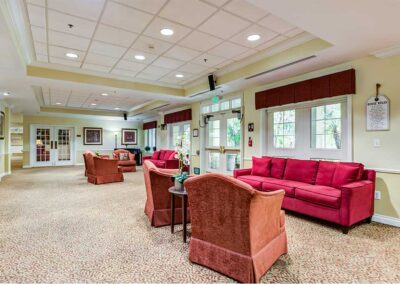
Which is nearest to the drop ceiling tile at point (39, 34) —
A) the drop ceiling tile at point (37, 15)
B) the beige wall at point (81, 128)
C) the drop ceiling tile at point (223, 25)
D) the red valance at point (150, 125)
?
the drop ceiling tile at point (37, 15)

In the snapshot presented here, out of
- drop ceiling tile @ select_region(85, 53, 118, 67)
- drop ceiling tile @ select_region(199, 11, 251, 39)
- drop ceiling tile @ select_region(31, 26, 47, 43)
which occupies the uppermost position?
drop ceiling tile @ select_region(199, 11, 251, 39)

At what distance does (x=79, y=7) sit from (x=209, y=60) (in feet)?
7.76

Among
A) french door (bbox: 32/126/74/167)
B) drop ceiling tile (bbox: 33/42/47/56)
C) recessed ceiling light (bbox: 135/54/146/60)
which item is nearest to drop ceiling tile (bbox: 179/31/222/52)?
recessed ceiling light (bbox: 135/54/146/60)

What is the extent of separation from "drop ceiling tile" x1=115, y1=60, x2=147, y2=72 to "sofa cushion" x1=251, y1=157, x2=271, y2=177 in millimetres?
2956

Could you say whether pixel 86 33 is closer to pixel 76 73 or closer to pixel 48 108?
pixel 76 73

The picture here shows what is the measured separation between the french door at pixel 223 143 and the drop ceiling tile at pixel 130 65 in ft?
8.33

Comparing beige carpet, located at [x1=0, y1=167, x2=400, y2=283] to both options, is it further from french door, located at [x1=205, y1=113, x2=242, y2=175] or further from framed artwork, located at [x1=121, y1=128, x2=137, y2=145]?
framed artwork, located at [x1=121, y1=128, x2=137, y2=145]

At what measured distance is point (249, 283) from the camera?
6.14 ft

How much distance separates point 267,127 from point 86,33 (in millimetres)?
3793

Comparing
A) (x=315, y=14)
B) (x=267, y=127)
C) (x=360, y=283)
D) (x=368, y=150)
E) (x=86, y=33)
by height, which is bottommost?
(x=360, y=283)

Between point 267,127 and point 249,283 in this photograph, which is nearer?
point 249,283

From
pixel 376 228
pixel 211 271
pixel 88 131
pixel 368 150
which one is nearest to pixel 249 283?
pixel 211 271

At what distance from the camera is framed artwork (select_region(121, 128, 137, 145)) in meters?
12.6

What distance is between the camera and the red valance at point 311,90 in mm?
3732
